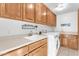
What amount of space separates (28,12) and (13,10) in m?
0.45

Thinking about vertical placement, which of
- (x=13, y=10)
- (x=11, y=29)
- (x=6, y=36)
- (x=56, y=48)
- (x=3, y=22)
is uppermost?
A: (x=13, y=10)

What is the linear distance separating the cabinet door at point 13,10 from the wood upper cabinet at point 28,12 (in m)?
0.16

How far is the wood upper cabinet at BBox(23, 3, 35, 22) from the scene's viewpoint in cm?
172

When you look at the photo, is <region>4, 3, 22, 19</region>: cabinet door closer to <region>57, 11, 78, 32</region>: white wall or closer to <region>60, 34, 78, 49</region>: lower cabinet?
<region>57, 11, 78, 32</region>: white wall

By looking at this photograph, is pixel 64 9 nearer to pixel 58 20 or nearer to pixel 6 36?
pixel 58 20

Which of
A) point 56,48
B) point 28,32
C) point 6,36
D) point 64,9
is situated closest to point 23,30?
point 28,32

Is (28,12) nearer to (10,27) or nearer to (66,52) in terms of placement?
(10,27)

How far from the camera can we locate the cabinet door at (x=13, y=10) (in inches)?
50.7

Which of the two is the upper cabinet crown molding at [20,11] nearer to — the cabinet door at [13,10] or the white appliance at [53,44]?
the cabinet door at [13,10]

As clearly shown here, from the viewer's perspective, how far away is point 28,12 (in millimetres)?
1831

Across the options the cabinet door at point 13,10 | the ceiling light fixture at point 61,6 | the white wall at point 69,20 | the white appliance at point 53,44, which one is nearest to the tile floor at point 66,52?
the white appliance at point 53,44

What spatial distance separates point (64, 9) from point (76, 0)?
0.45 m

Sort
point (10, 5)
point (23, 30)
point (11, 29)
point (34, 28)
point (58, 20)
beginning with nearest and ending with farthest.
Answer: point (10, 5) < point (11, 29) < point (58, 20) < point (23, 30) < point (34, 28)

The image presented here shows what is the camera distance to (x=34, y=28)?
7.37 ft
